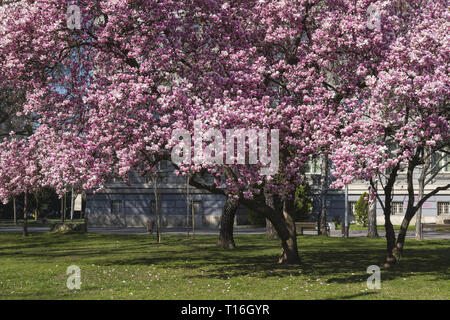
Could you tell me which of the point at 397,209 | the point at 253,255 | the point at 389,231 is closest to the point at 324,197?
the point at 253,255

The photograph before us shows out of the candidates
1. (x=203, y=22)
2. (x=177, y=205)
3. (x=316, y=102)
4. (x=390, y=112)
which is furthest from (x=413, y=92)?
(x=177, y=205)

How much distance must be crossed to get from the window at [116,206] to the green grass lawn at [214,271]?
23.0 metres

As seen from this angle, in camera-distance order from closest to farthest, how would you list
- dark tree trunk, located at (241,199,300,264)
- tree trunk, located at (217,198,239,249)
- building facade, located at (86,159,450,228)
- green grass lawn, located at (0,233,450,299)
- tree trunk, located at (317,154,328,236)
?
1. green grass lawn, located at (0,233,450,299)
2. dark tree trunk, located at (241,199,300,264)
3. tree trunk, located at (217,198,239,249)
4. tree trunk, located at (317,154,328,236)
5. building facade, located at (86,159,450,228)

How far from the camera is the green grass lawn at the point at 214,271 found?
45.1 feet

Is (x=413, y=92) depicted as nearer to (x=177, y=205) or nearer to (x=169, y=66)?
(x=169, y=66)

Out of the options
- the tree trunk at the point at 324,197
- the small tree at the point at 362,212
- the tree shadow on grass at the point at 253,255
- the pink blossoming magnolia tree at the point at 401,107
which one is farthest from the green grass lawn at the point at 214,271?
the small tree at the point at 362,212

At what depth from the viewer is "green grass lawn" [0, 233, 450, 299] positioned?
1373 cm

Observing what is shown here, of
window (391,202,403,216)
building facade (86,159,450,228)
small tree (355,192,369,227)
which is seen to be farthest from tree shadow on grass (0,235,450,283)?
window (391,202,403,216)

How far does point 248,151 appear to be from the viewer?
14.5 meters

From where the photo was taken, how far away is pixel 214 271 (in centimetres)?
1817

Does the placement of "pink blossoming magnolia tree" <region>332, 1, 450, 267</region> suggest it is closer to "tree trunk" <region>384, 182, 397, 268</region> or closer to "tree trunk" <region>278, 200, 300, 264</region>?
"tree trunk" <region>384, 182, 397, 268</region>

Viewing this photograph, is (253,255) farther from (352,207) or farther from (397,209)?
(397,209)

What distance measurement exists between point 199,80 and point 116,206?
39.1 meters

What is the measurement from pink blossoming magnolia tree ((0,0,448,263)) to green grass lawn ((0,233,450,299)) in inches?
98.1
